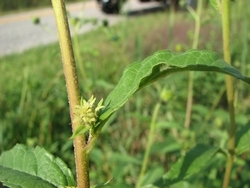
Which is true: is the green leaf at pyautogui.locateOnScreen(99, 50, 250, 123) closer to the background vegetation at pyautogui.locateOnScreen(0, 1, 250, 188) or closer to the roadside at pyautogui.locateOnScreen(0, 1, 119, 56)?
the background vegetation at pyautogui.locateOnScreen(0, 1, 250, 188)

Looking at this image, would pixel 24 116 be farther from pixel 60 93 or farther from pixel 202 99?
pixel 202 99

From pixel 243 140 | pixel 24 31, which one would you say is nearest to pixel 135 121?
pixel 243 140

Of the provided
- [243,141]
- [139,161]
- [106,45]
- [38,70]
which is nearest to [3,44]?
[106,45]

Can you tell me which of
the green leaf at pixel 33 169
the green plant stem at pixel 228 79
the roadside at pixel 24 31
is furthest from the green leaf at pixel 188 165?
the roadside at pixel 24 31

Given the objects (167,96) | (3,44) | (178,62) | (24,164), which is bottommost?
(3,44)

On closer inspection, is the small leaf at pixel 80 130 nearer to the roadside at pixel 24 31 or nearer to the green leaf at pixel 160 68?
the green leaf at pixel 160 68
